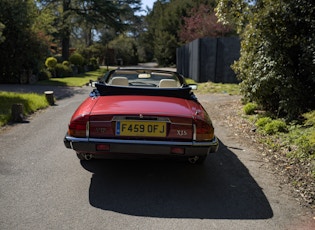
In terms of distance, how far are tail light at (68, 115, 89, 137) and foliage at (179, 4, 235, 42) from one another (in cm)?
2498

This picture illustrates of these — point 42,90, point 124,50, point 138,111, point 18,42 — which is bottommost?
point 42,90

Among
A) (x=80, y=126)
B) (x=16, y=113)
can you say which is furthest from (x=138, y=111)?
(x=16, y=113)

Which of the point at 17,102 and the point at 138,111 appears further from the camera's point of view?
the point at 17,102

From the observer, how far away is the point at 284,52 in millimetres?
7098

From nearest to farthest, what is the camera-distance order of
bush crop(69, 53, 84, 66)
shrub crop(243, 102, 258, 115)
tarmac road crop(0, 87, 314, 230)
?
tarmac road crop(0, 87, 314, 230) → shrub crop(243, 102, 258, 115) → bush crop(69, 53, 84, 66)

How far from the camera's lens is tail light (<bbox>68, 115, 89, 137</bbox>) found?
3854 millimetres

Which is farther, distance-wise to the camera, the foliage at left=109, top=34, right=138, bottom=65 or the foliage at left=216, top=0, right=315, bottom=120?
the foliage at left=109, top=34, right=138, bottom=65

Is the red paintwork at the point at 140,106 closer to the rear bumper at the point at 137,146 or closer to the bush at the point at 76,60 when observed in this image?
the rear bumper at the point at 137,146

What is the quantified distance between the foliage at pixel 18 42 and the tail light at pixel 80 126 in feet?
48.1

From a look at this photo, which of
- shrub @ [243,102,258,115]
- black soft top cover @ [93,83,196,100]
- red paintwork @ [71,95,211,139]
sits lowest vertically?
shrub @ [243,102,258,115]

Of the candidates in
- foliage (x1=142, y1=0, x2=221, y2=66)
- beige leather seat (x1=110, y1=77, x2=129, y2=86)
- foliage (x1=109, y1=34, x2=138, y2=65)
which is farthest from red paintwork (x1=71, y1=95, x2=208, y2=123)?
foliage (x1=109, y1=34, x2=138, y2=65)

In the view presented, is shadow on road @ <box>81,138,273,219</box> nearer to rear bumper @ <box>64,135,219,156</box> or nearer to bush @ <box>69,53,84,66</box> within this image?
rear bumper @ <box>64,135,219,156</box>

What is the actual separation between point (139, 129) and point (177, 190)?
0.85 meters

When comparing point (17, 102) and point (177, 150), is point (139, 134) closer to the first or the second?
point (177, 150)
